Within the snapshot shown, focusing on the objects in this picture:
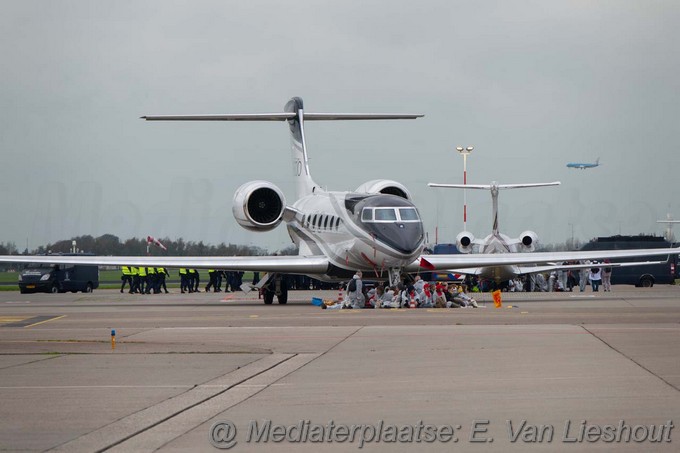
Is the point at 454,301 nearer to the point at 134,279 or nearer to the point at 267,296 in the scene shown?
the point at 267,296

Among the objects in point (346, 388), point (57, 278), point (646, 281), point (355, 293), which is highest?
point (646, 281)

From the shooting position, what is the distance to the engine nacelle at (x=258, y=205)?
38.8m

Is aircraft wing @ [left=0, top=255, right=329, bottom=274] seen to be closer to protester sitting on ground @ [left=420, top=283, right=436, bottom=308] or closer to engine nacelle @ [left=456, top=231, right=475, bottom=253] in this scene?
protester sitting on ground @ [left=420, top=283, right=436, bottom=308]

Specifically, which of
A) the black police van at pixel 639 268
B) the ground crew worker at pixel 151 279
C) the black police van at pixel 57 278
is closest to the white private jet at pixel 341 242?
the ground crew worker at pixel 151 279

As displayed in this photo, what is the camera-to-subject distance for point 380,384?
1215 cm

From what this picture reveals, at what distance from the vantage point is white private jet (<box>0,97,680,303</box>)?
3475 cm

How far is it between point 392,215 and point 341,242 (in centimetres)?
297

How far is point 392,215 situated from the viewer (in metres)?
34.8

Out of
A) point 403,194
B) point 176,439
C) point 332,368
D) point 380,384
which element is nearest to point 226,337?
point 332,368

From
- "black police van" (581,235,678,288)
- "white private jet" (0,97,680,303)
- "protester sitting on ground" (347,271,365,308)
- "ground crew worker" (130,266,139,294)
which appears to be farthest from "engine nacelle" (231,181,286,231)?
"black police van" (581,235,678,288)

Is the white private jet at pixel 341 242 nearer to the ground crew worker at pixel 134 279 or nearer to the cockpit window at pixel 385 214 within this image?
the cockpit window at pixel 385 214

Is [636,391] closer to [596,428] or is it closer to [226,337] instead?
[596,428]

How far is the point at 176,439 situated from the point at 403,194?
33.1 m

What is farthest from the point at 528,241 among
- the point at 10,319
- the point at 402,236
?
the point at 10,319
